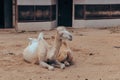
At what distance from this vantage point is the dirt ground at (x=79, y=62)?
9477 mm

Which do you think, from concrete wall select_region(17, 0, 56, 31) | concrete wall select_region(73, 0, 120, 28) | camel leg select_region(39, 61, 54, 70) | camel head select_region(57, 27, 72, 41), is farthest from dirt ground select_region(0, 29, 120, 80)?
concrete wall select_region(73, 0, 120, 28)

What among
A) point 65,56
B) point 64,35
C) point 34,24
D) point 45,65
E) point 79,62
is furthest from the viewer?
point 34,24

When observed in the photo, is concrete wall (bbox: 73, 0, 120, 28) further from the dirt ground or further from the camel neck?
the camel neck

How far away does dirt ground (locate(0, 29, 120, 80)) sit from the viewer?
948 cm

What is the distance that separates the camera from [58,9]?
69.6 feet

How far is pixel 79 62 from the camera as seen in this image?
1105 cm

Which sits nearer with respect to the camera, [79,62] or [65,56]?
[65,56]

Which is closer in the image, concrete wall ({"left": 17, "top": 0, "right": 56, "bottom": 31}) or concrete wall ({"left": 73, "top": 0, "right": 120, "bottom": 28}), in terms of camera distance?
concrete wall ({"left": 17, "top": 0, "right": 56, "bottom": 31})

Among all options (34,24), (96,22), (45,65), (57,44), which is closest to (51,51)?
(57,44)

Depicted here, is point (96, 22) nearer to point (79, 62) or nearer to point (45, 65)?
point (79, 62)

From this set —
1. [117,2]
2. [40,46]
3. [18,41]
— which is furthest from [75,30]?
[40,46]

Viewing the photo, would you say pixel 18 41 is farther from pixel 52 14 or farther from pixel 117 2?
pixel 117 2

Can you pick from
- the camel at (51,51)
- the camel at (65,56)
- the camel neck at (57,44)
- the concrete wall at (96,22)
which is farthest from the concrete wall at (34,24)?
the camel neck at (57,44)

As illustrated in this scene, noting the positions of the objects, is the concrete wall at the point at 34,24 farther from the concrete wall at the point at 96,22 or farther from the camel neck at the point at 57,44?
the camel neck at the point at 57,44
